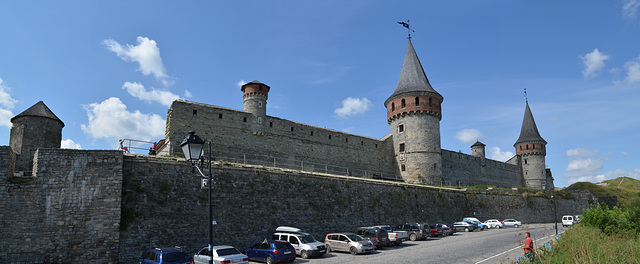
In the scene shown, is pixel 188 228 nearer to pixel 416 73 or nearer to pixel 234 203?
pixel 234 203

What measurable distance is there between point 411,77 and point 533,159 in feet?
102

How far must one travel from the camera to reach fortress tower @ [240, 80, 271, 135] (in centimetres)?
3073

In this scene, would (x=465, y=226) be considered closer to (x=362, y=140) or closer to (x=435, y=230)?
(x=435, y=230)

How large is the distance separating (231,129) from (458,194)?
23154mm

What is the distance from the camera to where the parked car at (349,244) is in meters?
19.6

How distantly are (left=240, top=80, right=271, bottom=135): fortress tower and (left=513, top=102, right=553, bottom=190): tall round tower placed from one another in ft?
159

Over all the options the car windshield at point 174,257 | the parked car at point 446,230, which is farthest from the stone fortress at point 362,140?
the car windshield at point 174,257

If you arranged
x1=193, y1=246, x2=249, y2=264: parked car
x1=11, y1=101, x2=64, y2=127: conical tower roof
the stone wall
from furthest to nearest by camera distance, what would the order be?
the stone wall → x1=11, y1=101, x2=64, y2=127: conical tower roof → x1=193, y1=246, x2=249, y2=264: parked car

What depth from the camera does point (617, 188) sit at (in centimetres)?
6178

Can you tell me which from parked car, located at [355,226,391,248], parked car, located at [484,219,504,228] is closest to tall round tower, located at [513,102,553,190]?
parked car, located at [484,219,504,228]

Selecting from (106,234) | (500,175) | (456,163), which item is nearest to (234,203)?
(106,234)

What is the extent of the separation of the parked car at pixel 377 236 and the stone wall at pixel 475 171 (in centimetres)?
2419

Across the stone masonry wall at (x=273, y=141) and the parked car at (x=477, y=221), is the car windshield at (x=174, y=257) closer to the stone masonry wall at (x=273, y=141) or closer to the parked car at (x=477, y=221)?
the stone masonry wall at (x=273, y=141)

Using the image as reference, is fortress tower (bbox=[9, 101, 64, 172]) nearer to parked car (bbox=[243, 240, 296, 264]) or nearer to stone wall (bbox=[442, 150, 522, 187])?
parked car (bbox=[243, 240, 296, 264])
